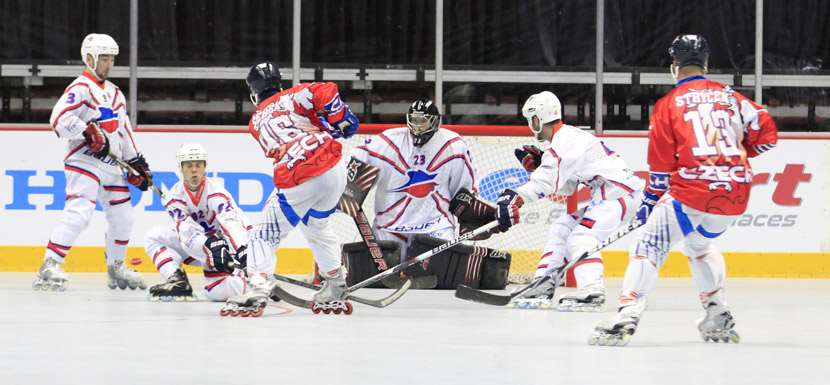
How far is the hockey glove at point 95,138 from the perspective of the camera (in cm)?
775

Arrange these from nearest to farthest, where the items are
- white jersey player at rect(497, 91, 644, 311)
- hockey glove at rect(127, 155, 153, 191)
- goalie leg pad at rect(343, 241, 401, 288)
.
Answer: white jersey player at rect(497, 91, 644, 311), hockey glove at rect(127, 155, 153, 191), goalie leg pad at rect(343, 241, 401, 288)

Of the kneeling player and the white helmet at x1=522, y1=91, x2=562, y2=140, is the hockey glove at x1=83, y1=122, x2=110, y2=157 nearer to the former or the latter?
the kneeling player

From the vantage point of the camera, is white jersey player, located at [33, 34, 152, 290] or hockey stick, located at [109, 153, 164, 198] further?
hockey stick, located at [109, 153, 164, 198]

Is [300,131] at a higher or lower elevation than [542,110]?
lower

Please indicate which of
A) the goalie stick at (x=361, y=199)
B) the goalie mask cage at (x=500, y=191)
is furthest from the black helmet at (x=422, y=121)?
the goalie mask cage at (x=500, y=191)

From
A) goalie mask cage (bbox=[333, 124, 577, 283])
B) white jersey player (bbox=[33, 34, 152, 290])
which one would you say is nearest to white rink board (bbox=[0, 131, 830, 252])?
goalie mask cage (bbox=[333, 124, 577, 283])

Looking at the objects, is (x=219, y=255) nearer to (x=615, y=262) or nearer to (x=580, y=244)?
(x=580, y=244)

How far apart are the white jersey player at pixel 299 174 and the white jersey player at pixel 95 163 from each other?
1.70 metres

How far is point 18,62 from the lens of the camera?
10531 millimetres

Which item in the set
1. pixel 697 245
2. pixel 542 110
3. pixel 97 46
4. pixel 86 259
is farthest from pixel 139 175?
pixel 697 245

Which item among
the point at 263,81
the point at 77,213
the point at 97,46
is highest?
the point at 97,46

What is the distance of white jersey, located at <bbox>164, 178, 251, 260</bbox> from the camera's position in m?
7.23

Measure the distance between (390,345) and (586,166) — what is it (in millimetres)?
2249

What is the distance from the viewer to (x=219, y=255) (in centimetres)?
698
